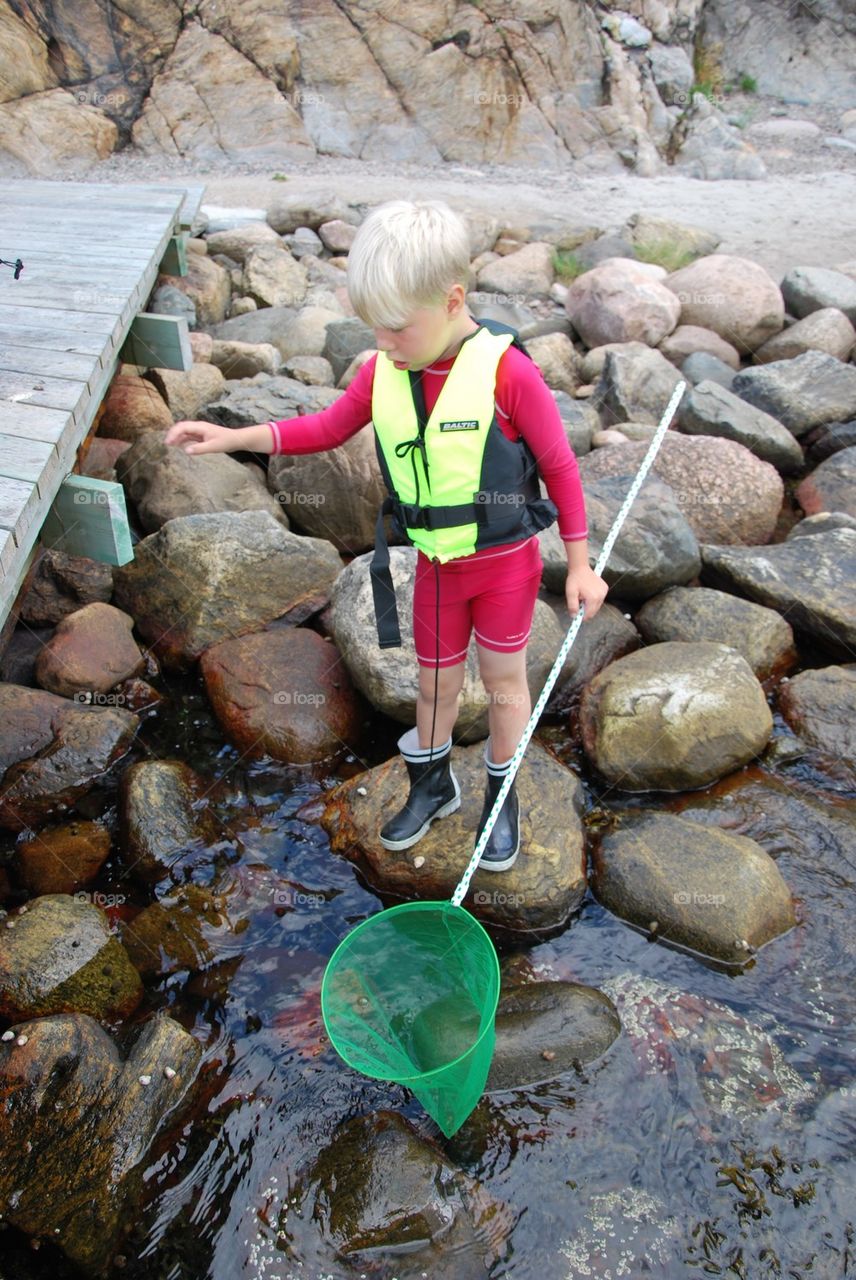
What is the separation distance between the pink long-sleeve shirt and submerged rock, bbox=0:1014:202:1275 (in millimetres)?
1943

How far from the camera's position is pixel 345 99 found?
43.9 feet

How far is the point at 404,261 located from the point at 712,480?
3981 mm

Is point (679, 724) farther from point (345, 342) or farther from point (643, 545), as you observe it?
point (345, 342)

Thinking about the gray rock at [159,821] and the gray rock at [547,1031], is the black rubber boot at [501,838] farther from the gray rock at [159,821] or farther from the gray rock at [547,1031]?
the gray rock at [159,821]

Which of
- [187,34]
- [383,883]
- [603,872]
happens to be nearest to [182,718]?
[383,883]

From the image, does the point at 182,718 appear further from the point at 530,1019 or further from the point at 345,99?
the point at 345,99

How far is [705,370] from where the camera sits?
300 inches

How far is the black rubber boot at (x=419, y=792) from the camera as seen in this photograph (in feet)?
11.3

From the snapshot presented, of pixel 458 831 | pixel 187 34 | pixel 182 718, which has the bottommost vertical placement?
pixel 182 718

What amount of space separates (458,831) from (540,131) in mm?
13260

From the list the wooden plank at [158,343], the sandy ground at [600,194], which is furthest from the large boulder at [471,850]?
the sandy ground at [600,194]

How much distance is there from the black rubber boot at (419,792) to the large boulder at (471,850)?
10 centimetres

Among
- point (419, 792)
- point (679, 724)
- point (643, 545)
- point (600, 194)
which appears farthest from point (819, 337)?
point (419, 792)

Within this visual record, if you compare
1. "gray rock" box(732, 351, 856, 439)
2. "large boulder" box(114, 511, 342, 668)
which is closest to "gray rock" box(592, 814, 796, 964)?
"large boulder" box(114, 511, 342, 668)
